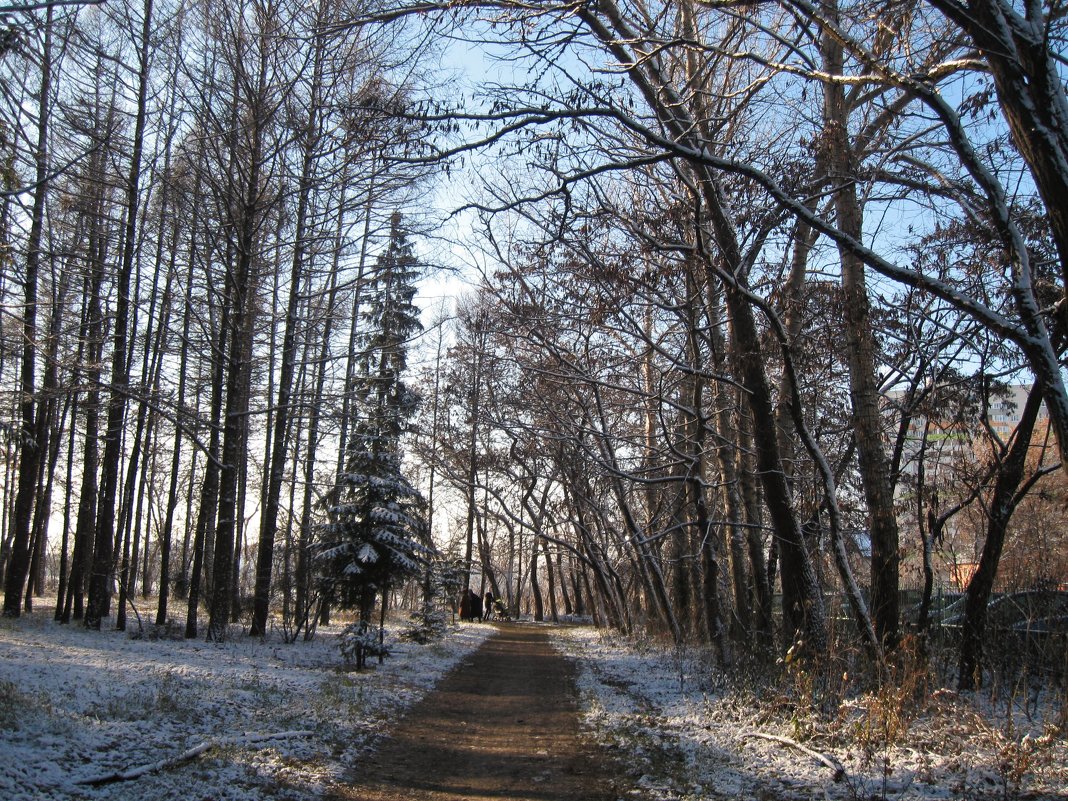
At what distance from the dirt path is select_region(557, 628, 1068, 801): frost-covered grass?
366mm

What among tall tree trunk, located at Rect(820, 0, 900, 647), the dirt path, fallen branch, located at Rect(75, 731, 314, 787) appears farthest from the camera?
tall tree trunk, located at Rect(820, 0, 900, 647)

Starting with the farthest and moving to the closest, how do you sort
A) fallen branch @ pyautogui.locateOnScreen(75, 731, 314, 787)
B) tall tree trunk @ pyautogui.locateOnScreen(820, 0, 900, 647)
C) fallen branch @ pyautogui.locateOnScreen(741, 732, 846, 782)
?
1. tall tree trunk @ pyautogui.locateOnScreen(820, 0, 900, 647)
2. fallen branch @ pyautogui.locateOnScreen(741, 732, 846, 782)
3. fallen branch @ pyautogui.locateOnScreen(75, 731, 314, 787)

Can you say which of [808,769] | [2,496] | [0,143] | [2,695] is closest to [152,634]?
[2,695]

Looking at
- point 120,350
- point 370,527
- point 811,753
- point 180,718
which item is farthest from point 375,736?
point 120,350

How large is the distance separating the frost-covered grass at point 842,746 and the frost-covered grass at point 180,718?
2427mm

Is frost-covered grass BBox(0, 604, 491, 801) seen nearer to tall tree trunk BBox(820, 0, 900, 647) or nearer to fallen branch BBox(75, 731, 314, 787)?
fallen branch BBox(75, 731, 314, 787)

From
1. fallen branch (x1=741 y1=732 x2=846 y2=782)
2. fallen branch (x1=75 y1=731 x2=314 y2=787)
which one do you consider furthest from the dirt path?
fallen branch (x1=741 y1=732 x2=846 y2=782)

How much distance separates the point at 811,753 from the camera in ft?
17.3

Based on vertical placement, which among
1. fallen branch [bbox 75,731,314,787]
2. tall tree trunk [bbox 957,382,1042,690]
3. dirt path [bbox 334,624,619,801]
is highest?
tall tree trunk [bbox 957,382,1042,690]

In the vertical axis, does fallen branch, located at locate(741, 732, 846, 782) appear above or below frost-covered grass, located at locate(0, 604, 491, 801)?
below

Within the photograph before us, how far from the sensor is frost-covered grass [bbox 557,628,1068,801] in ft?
14.8

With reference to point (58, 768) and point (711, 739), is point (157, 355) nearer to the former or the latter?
point (58, 768)

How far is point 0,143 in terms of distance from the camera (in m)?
6.30

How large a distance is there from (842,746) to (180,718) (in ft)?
17.2
